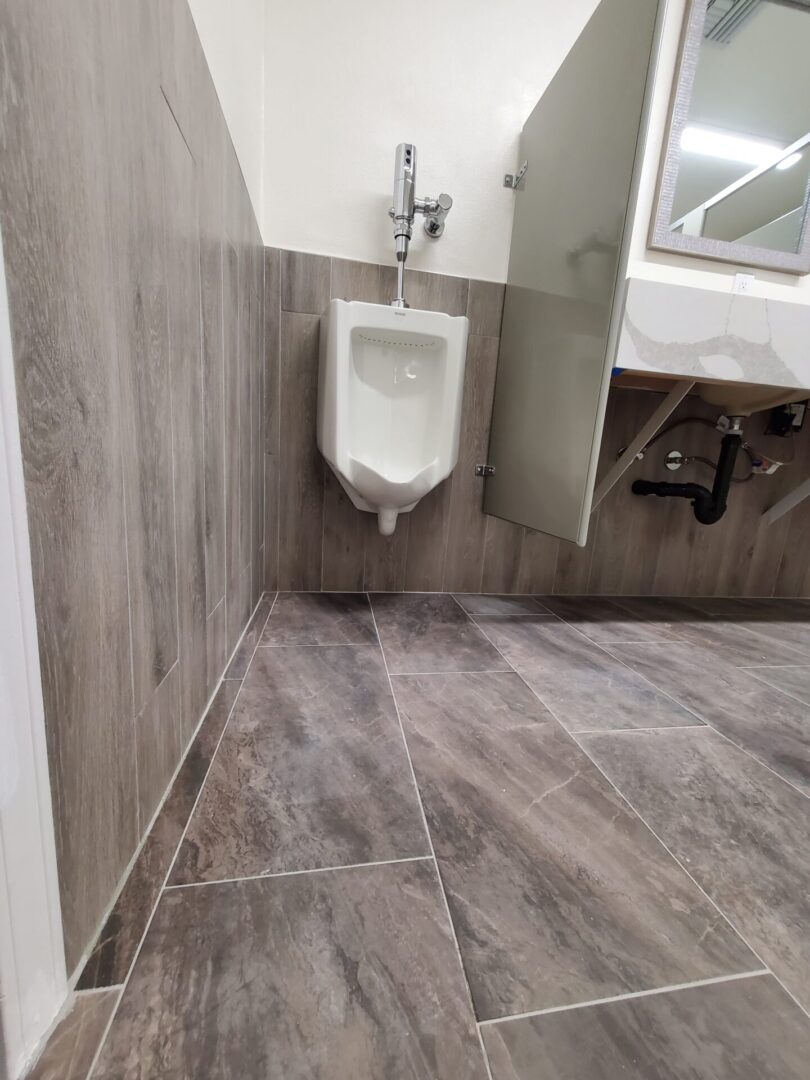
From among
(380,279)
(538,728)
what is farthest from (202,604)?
(380,279)

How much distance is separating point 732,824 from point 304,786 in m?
0.60

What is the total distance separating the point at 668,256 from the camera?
4.53 ft

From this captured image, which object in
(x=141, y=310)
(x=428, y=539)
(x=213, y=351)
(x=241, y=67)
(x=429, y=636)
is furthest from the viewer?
(x=428, y=539)

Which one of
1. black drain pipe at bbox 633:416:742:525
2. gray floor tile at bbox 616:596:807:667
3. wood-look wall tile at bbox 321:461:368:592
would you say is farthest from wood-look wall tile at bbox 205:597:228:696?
black drain pipe at bbox 633:416:742:525

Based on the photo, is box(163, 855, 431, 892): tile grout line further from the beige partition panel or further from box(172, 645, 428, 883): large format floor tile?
the beige partition panel

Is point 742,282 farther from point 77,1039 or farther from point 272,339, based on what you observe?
point 77,1039

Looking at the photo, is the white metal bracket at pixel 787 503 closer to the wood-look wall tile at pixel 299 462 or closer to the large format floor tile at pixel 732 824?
the large format floor tile at pixel 732 824

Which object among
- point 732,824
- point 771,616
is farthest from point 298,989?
point 771,616

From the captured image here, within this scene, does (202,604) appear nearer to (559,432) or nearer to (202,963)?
(202,963)

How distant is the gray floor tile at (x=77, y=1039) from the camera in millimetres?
320

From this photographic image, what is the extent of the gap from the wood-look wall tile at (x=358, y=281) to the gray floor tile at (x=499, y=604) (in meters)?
1.01

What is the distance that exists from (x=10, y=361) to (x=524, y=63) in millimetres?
1815

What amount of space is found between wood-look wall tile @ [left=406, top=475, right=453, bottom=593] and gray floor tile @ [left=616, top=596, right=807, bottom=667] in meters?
0.70

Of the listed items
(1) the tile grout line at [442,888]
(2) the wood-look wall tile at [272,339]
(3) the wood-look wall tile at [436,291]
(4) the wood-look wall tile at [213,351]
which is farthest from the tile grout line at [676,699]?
(3) the wood-look wall tile at [436,291]
